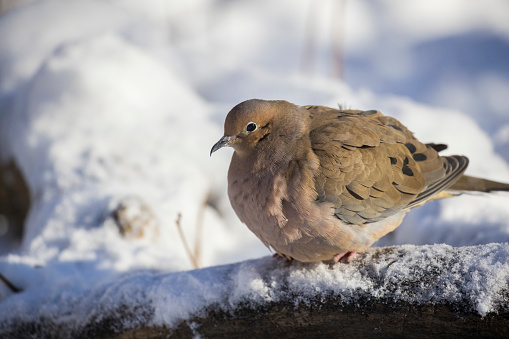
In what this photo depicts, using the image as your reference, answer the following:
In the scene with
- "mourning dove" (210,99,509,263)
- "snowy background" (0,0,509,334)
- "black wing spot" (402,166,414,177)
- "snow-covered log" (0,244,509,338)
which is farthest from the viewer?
"snowy background" (0,0,509,334)

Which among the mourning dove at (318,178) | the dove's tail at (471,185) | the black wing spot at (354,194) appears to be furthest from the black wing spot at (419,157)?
the black wing spot at (354,194)

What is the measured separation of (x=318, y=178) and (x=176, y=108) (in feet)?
7.15

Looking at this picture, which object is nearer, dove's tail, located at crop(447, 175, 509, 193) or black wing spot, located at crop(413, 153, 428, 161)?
black wing spot, located at crop(413, 153, 428, 161)

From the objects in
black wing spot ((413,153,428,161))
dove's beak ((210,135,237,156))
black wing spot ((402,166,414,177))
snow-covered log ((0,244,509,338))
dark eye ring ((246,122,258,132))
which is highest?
dark eye ring ((246,122,258,132))

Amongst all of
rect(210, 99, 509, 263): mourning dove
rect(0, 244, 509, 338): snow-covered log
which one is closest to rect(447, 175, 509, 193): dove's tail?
rect(210, 99, 509, 263): mourning dove

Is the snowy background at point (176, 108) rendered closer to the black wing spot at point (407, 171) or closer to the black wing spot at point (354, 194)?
the black wing spot at point (407, 171)

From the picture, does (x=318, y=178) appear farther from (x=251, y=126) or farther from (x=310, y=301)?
(x=310, y=301)

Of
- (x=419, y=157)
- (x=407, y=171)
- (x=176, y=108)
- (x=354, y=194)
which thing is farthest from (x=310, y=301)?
(x=176, y=108)

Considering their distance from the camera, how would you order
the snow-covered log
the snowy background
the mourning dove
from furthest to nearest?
the snowy background, the mourning dove, the snow-covered log

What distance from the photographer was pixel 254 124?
1702 millimetres

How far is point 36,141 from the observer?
10.5ft

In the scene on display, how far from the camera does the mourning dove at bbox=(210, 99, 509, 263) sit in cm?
161

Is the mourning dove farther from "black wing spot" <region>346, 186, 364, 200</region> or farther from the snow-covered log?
the snow-covered log

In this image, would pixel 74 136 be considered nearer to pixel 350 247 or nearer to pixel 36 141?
pixel 36 141
